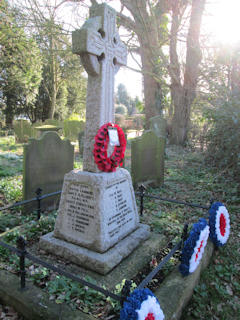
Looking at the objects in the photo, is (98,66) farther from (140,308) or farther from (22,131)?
(22,131)

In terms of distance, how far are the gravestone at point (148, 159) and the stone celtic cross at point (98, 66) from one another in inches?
114

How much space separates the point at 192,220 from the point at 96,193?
2558 millimetres

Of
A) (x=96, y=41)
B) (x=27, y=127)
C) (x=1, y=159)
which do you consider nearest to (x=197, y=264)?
(x=96, y=41)

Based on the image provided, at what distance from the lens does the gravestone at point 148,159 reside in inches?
242

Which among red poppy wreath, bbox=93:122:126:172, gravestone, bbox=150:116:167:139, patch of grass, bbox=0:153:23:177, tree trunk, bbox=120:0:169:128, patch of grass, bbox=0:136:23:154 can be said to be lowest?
patch of grass, bbox=0:153:23:177

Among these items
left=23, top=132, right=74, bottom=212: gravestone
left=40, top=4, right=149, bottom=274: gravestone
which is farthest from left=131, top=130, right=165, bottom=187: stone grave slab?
left=40, top=4, right=149, bottom=274: gravestone

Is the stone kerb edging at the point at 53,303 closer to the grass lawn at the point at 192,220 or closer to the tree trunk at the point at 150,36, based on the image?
the grass lawn at the point at 192,220

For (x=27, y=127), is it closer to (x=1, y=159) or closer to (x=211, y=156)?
(x=1, y=159)

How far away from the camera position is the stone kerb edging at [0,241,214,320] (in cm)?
223

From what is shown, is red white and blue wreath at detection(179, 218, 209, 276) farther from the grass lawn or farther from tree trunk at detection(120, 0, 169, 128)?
tree trunk at detection(120, 0, 169, 128)

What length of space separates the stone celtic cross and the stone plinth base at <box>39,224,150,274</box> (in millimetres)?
978

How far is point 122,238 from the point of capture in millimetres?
3285

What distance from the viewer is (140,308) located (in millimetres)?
1834

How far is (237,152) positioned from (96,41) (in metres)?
4.77
